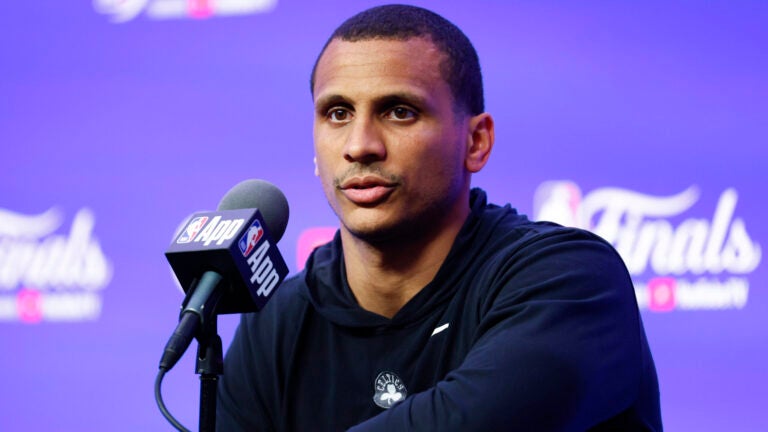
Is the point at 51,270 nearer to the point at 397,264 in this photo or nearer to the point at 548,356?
the point at 397,264

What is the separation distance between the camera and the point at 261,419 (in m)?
2.03

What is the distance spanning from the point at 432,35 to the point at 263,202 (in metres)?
0.57

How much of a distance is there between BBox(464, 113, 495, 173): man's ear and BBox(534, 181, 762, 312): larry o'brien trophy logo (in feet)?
3.37

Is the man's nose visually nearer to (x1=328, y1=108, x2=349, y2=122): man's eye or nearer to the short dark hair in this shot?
(x1=328, y1=108, x2=349, y2=122): man's eye

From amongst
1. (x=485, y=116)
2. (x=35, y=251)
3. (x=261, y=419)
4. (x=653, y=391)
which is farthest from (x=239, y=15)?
(x=653, y=391)

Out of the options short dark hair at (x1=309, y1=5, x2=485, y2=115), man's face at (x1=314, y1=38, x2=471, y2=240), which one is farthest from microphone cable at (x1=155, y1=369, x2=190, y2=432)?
short dark hair at (x1=309, y1=5, x2=485, y2=115)

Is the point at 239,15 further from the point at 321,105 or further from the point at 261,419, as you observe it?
the point at 261,419

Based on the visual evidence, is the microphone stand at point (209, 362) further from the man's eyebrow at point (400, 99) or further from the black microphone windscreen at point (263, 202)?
the man's eyebrow at point (400, 99)

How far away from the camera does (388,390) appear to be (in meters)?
1.90

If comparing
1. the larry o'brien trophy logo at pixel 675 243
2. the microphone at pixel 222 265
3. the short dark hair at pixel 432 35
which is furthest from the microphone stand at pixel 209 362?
the larry o'brien trophy logo at pixel 675 243

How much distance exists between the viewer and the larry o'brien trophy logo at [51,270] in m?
3.41

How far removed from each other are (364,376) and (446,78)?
2.12 ft

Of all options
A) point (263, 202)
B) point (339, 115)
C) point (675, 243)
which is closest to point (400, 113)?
point (339, 115)

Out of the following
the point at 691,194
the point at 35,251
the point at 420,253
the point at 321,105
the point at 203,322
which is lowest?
the point at 203,322
